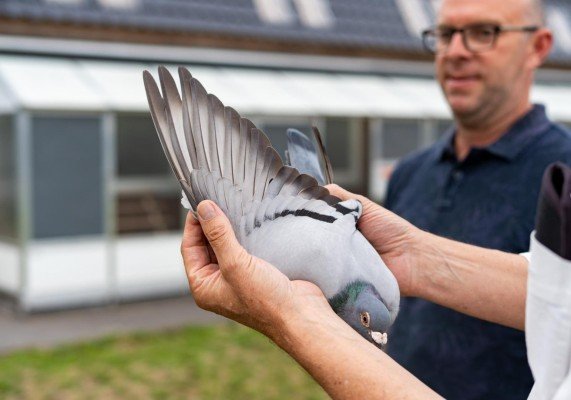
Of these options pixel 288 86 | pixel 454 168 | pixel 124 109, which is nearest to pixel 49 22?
pixel 124 109

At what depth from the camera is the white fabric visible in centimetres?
100

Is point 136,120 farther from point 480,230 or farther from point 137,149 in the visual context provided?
point 480,230

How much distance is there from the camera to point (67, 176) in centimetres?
875

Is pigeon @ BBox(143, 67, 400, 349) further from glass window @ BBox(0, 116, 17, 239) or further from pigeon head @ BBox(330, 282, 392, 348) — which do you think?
glass window @ BBox(0, 116, 17, 239)

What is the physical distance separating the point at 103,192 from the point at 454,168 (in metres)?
6.91

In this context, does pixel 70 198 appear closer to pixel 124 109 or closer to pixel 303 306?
pixel 124 109

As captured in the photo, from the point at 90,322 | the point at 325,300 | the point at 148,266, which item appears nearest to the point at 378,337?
the point at 325,300

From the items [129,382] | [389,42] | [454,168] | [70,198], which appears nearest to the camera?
[454,168]

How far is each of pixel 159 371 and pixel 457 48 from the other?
4.28 metres

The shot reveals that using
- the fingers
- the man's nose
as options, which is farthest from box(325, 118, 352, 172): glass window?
the fingers

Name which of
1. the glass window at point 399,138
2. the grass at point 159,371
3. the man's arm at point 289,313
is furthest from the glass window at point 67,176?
the man's arm at point 289,313

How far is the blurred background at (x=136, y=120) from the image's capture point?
8.48m

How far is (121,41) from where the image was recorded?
1032cm

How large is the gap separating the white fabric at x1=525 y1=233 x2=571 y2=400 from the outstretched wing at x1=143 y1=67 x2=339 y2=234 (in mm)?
592
